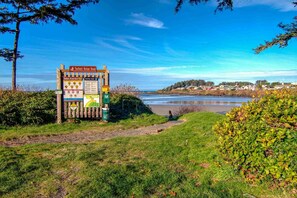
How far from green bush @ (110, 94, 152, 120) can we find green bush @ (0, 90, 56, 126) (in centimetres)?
285

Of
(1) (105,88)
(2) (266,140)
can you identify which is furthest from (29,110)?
(2) (266,140)

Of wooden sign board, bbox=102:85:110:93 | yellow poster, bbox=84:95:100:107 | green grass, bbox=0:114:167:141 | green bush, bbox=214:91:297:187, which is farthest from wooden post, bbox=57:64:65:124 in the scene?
green bush, bbox=214:91:297:187

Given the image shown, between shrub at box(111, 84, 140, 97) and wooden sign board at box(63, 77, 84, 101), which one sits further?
shrub at box(111, 84, 140, 97)

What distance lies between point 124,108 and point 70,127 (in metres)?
4.52

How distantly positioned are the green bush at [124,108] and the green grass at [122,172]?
6.10m

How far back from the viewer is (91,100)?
10.8 metres

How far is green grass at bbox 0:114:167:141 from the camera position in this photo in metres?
8.37

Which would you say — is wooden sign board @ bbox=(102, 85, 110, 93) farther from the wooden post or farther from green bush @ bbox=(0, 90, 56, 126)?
green bush @ bbox=(0, 90, 56, 126)

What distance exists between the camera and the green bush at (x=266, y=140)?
11.0 feet

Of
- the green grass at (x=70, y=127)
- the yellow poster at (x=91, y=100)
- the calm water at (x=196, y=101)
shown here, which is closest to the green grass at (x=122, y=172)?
the green grass at (x=70, y=127)

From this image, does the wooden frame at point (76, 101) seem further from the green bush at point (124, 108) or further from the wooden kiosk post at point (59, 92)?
the green bush at point (124, 108)

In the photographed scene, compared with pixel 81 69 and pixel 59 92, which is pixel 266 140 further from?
pixel 59 92

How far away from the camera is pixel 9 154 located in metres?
5.48

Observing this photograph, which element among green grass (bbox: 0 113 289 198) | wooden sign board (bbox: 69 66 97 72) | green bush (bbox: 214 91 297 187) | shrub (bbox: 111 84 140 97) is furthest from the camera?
shrub (bbox: 111 84 140 97)
